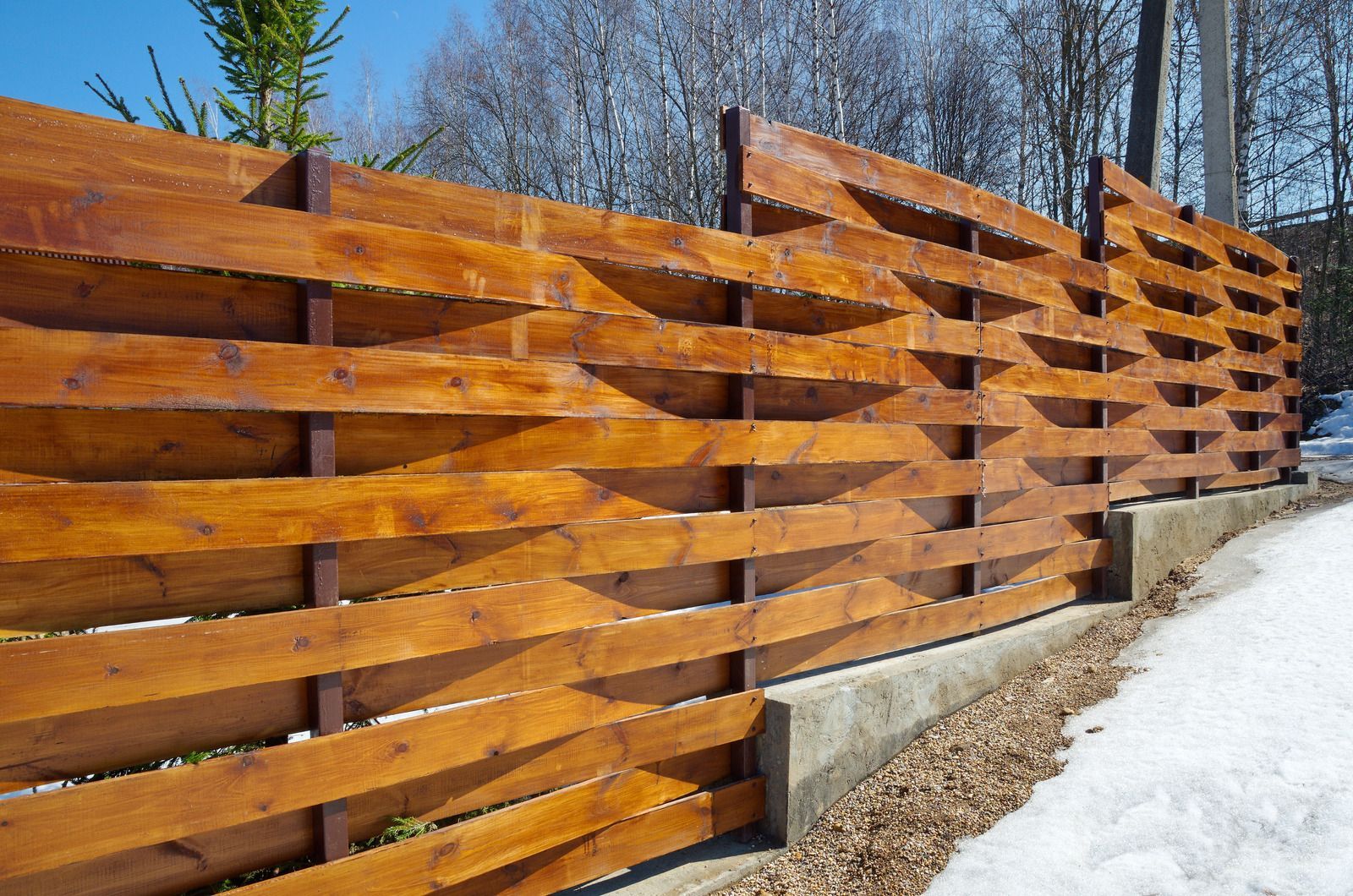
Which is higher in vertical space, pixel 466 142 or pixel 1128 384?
pixel 466 142

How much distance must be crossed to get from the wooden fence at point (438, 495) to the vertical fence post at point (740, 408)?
0.05 feet

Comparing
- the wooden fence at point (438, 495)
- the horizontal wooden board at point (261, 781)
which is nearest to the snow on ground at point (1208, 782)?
the wooden fence at point (438, 495)

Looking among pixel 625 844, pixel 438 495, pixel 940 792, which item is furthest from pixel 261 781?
pixel 940 792

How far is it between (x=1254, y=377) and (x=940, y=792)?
5.90 metres

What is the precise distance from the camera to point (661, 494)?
2.99 meters

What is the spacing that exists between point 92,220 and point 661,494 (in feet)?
5.96

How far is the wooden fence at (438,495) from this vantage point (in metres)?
1.90

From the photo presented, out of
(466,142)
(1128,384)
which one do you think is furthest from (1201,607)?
(466,142)

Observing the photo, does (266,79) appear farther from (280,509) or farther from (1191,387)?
(1191,387)

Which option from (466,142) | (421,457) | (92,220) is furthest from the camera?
(466,142)

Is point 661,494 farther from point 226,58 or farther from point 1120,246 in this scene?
point 1120,246

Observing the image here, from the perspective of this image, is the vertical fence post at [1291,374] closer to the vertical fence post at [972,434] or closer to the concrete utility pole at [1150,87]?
the concrete utility pole at [1150,87]

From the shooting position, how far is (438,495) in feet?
7.78

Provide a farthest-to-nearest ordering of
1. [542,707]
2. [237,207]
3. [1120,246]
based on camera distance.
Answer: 1. [1120,246]
2. [542,707]
3. [237,207]
